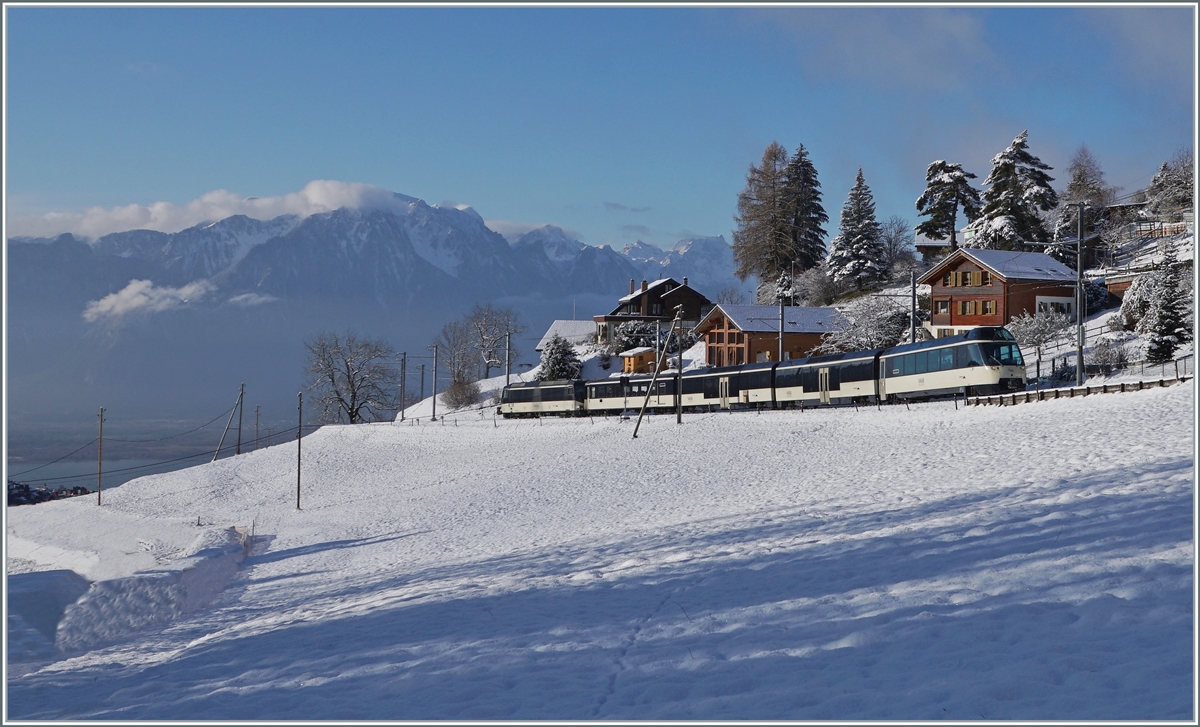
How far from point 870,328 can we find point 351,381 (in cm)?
5145

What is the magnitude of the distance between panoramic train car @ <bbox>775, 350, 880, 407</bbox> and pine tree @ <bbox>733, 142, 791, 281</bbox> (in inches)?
1810

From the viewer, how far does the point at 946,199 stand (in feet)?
258

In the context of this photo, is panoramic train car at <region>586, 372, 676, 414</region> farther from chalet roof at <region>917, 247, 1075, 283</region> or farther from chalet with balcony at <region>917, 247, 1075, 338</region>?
chalet roof at <region>917, 247, 1075, 283</region>

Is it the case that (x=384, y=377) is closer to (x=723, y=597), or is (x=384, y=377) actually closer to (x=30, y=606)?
(x=30, y=606)

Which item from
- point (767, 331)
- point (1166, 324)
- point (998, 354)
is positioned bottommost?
point (998, 354)

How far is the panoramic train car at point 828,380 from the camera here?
40.8m

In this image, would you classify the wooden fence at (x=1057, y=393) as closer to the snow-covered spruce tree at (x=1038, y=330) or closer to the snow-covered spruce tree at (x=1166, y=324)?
the snow-covered spruce tree at (x=1166, y=324)

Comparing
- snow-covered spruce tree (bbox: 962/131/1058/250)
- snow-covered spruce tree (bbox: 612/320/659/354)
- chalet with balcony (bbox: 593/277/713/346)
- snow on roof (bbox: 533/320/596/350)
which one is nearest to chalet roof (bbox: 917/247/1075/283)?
snow-covered spruce tree (bbox: 962/131/1058/250)

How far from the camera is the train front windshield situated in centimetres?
3441

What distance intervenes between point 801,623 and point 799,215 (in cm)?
8465

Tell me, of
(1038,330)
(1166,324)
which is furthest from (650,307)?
(1166,324)

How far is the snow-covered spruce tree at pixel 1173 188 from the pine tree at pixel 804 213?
3112 centimetres

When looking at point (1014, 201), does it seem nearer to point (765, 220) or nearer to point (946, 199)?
point (946, 199)

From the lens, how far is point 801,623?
33.4ft
